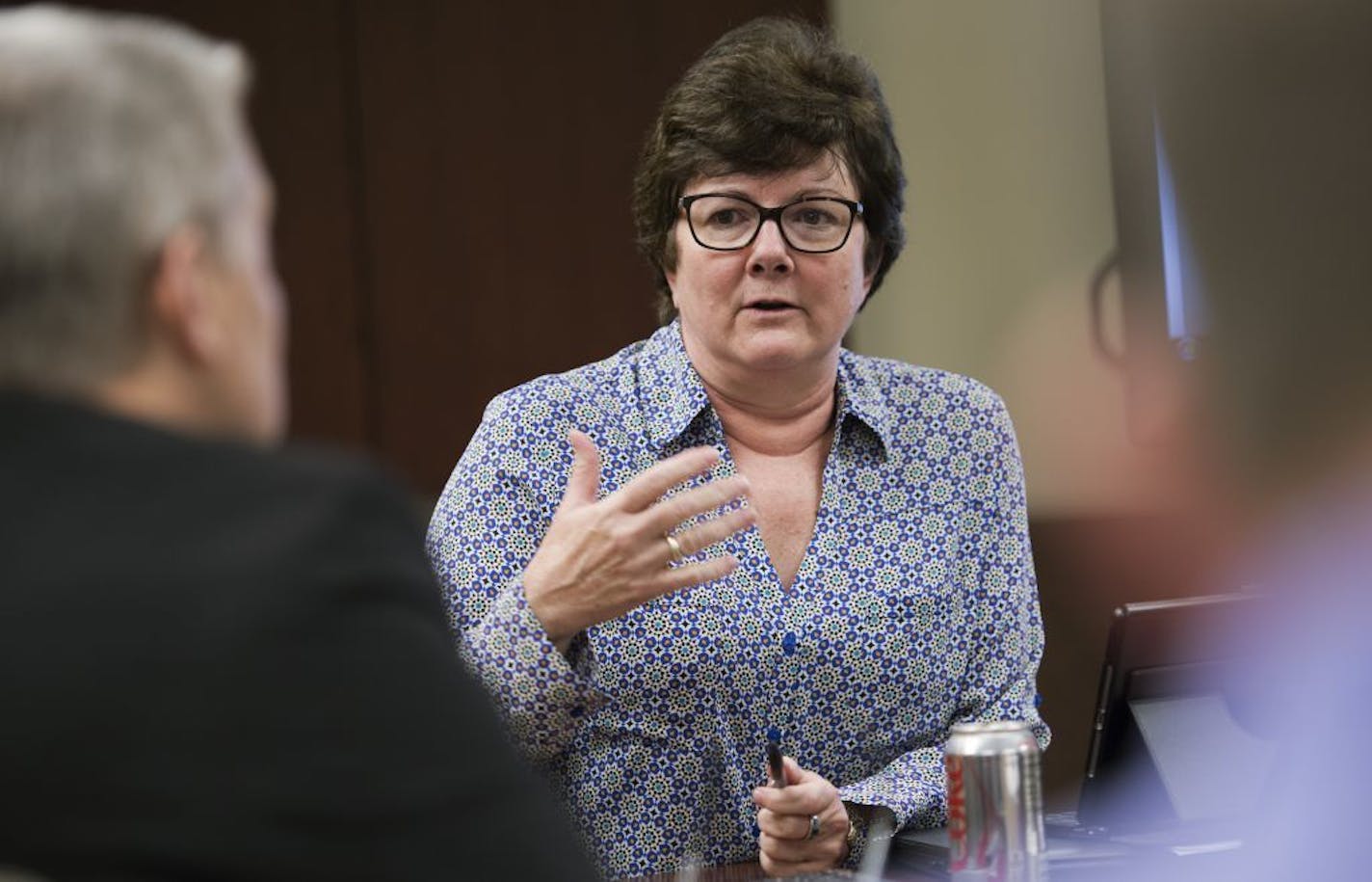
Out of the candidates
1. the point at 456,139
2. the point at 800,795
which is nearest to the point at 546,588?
the point at 800,795

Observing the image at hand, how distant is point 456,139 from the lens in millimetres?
3627

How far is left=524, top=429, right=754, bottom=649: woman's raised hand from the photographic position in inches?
65.7

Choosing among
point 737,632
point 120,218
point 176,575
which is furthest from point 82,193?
point 737,632

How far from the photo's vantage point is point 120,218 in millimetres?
867

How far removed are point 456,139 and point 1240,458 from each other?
9.04ft

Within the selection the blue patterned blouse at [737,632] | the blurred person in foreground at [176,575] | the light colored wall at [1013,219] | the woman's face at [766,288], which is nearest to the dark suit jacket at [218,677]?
the blurred person in foreground at [176,575]

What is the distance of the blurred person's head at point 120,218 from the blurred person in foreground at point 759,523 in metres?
0.82

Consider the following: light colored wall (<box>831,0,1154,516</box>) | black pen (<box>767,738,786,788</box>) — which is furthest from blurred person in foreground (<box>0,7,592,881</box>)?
light colored wall (<box>831,0,1154,516</box>)

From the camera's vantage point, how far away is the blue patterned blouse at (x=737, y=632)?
1.92 metres

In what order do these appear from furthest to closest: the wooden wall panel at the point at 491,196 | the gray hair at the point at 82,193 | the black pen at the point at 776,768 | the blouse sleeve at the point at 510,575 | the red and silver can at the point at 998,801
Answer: the wooden wall panel at the point at 491,196 → the blouse sleeve at the point at 510,575 → the black pen at the point at 776,768 → the red and silver can at the point at 998,801 → the gray hair at the point at 82,193

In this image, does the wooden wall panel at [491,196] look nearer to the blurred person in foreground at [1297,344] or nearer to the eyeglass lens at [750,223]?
the eyeglass lens at [750,223]

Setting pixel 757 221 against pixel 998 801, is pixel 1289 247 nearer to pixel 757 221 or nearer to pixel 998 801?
pixel 998 801

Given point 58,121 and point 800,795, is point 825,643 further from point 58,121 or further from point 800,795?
point 58,121

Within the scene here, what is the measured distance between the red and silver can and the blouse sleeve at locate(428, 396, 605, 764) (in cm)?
52
